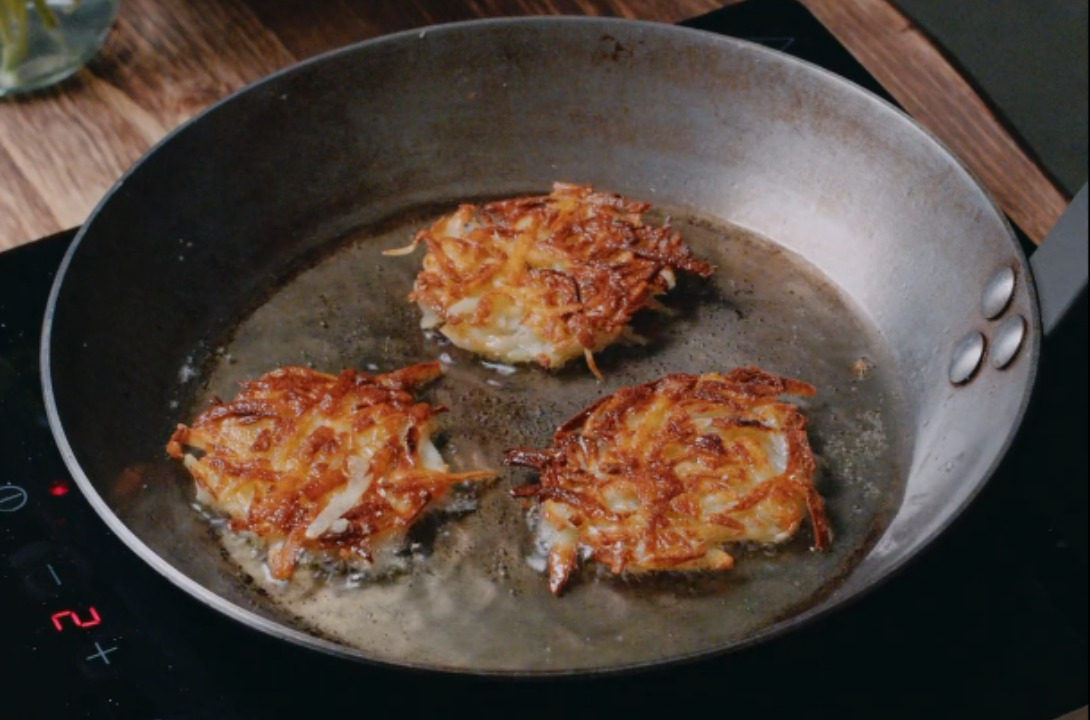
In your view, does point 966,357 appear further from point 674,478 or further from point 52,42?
point 52,42

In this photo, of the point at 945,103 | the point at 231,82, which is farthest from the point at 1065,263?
the point at 231,82

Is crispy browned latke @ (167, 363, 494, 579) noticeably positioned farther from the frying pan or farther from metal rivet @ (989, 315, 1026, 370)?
metal rivet @ (989, 315, 1026, 370)

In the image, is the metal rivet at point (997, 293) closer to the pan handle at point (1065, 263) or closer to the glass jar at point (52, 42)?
the pan handle at point (1065, 263)

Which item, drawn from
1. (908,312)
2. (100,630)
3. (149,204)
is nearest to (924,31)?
(908,312)

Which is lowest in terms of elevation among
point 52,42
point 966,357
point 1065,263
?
point 966,357

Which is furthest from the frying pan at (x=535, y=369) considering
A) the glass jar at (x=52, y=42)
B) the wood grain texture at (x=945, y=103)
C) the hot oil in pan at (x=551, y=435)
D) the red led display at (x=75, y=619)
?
the glass jar at (x=52, y=42)

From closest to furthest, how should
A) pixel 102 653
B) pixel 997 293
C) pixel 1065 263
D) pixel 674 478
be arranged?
pixel 1065 263 → pixel 102 653 → pixel 674 478 → pixel 997 293

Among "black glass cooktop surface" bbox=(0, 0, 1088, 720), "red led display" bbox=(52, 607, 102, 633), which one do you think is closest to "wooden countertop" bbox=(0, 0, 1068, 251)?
"black glass cooktop surface" bbox=(0, 0, 1088, 720)
